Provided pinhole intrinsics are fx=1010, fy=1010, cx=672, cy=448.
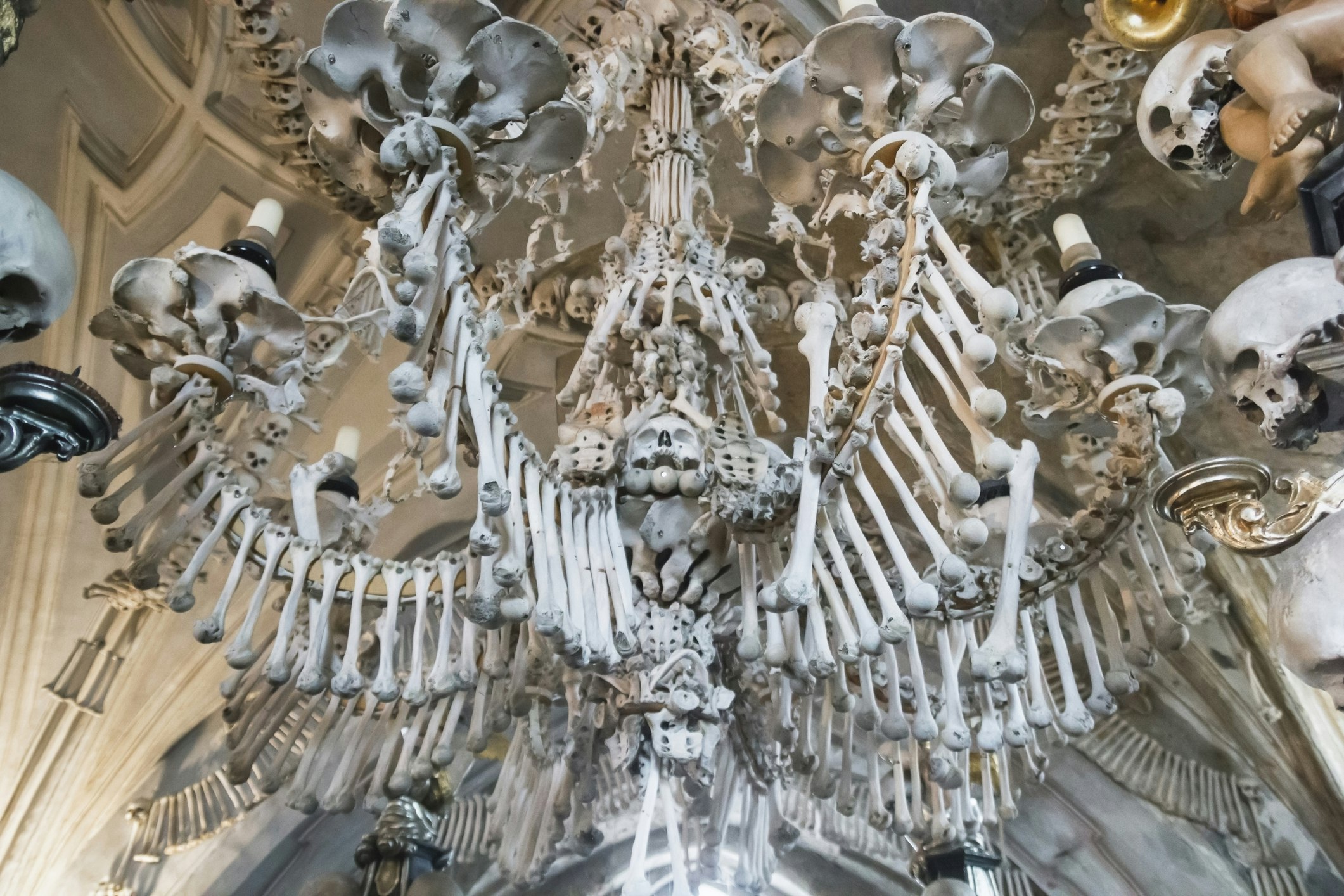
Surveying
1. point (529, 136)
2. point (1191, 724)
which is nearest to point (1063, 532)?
point (529, 136)

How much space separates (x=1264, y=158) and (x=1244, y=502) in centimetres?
50

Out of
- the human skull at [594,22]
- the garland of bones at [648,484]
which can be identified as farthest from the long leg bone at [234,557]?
the human skull at [594,22]

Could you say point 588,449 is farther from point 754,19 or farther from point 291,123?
point 291,123

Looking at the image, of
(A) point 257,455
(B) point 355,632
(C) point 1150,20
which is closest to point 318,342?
(A) point 257,455

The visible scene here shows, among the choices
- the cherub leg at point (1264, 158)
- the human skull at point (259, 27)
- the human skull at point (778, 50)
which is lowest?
the cherub leg at point (1264, 158)

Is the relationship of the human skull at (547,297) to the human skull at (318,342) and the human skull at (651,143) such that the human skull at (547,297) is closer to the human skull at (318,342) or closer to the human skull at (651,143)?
the human skull at (318,342)

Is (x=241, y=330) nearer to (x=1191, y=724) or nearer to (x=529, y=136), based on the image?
(x=529, y=136)

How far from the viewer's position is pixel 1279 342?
1239 millimetres

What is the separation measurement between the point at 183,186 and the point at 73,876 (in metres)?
2.51

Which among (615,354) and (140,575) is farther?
(615,354)

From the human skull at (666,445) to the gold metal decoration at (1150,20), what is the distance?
1319 mm

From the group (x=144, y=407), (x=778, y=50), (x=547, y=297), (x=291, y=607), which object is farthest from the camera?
(x=547, y=297)

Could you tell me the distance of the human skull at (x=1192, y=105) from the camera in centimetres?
154

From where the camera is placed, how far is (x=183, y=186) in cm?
349
